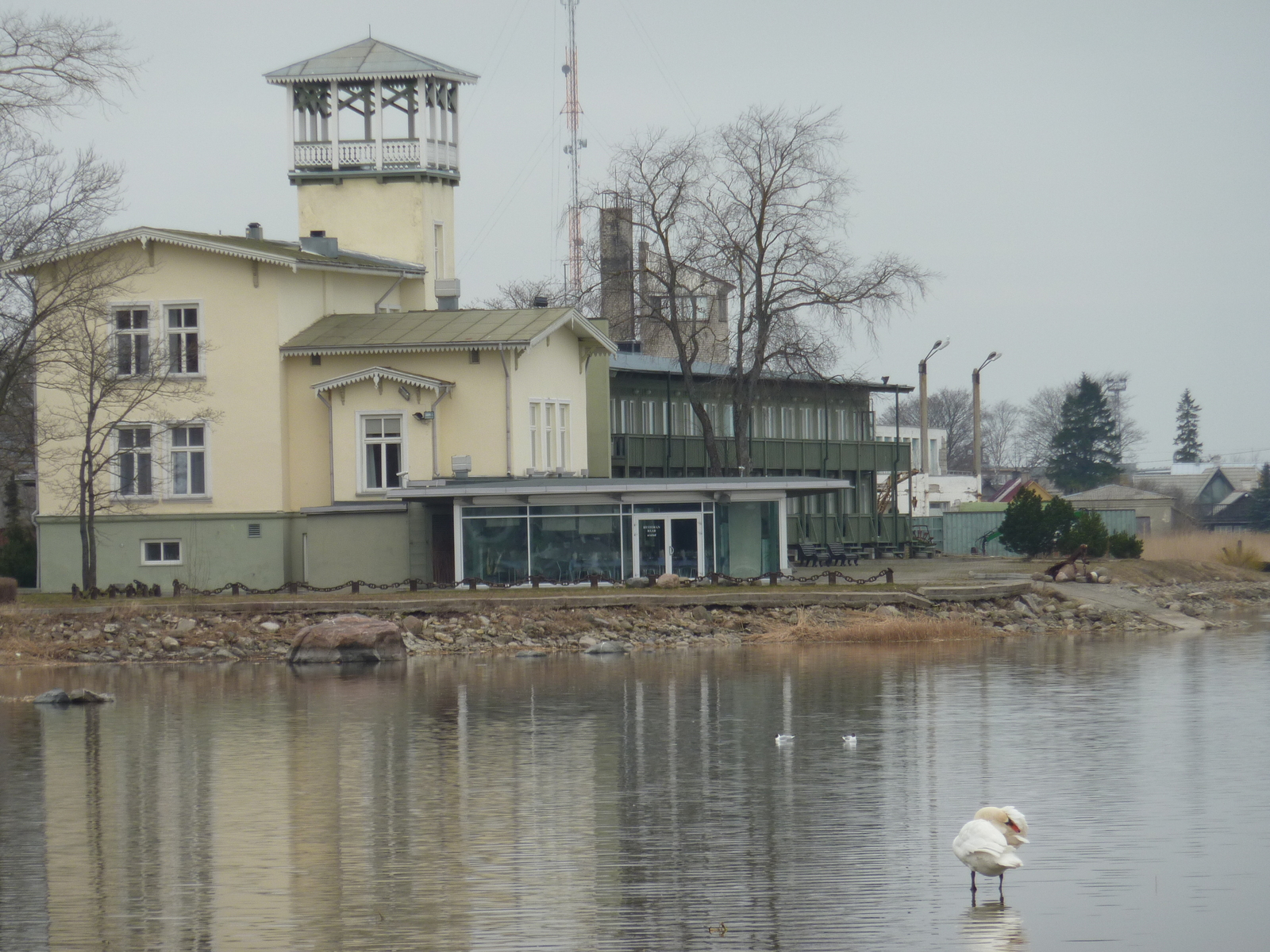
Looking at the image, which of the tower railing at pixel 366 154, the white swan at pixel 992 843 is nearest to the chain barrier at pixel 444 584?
the tower railing at pixel 366 154

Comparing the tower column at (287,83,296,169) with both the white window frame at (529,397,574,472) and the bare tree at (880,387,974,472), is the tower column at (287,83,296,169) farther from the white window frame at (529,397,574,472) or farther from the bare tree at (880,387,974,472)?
the bare tree at (880,387,974,472)

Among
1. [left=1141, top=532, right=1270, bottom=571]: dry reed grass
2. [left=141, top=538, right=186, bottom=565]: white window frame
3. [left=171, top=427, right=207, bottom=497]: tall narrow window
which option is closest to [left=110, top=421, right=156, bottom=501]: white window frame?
[left=171, top=427, right=207, bottom=497]: tall narrow window

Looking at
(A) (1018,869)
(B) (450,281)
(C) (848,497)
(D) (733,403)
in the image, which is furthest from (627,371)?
(A) (1018,869)

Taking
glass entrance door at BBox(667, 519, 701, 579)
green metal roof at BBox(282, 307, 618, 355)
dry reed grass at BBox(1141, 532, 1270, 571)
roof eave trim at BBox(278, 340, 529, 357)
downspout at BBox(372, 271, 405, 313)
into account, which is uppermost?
downspout at BBox(372, 271, 405, 313)

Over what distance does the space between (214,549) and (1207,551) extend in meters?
33.6

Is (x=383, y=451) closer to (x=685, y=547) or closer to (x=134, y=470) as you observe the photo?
(x=134, y=470)

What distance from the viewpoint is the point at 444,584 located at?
4491 centimetres

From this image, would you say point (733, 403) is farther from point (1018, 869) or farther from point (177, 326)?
point (1018, 869)

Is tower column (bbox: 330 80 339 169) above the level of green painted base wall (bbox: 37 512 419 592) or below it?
above

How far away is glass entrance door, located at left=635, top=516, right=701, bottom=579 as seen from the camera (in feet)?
146

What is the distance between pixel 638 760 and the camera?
21375mm

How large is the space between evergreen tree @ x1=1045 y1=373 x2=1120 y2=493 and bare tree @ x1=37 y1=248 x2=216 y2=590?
7926 centimetres

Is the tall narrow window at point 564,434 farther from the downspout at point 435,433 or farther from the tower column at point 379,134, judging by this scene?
the tower column at point 379,134

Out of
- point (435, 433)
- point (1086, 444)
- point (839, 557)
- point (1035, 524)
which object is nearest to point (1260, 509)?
point (1086, 444)
